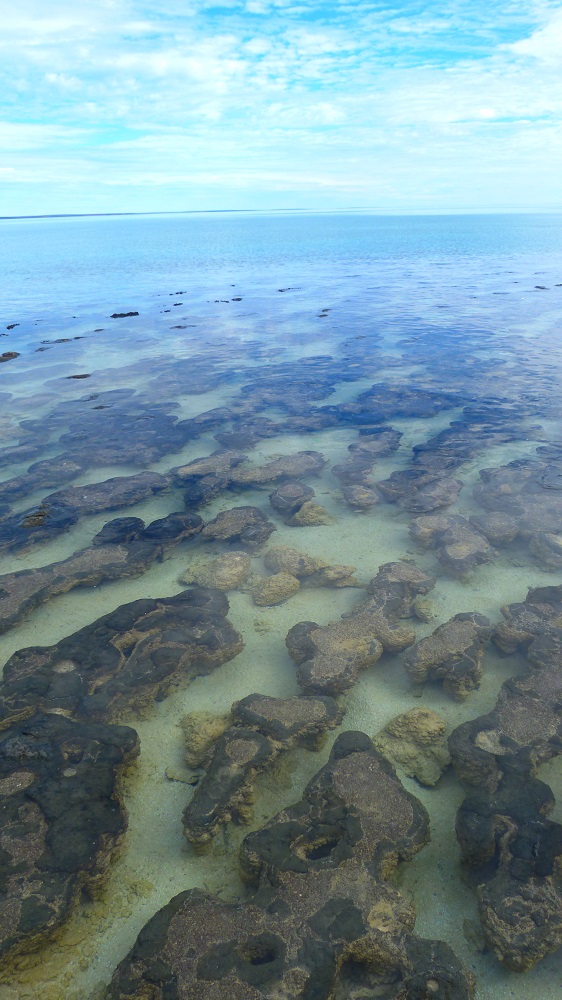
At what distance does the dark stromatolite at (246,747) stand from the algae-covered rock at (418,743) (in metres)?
0.67

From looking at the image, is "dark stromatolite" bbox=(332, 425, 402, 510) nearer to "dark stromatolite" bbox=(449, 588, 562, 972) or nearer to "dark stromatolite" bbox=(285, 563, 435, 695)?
"dark stromatolite" bbox=(285, 563, 435, 695)

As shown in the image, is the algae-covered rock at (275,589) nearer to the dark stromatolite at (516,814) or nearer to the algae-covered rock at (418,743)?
the algae-covered rock at (418,743)

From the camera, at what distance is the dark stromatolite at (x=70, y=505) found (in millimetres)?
11117

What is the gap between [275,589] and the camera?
29.5ft

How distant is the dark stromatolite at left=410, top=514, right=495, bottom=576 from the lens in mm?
9406

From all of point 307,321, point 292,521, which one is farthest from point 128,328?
point 292,521

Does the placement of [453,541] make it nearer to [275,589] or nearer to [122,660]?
[275,589]

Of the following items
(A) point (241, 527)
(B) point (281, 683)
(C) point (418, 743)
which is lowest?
(B) point (281, 683)

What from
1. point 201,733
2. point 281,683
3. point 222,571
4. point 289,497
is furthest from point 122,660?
point 289,497

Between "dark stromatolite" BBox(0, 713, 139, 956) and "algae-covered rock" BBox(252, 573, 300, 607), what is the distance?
322cm

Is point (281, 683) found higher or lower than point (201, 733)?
lower

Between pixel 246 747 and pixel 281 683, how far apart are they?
1420 millimetres

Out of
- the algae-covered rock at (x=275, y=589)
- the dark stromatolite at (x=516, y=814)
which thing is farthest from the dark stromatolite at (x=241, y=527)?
A: the dark stromatolite at (x=516, y=814)

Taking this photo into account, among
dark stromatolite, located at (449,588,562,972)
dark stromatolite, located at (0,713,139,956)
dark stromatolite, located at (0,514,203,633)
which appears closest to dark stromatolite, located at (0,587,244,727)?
dark stromatolite, located at (0,713,139,956)
